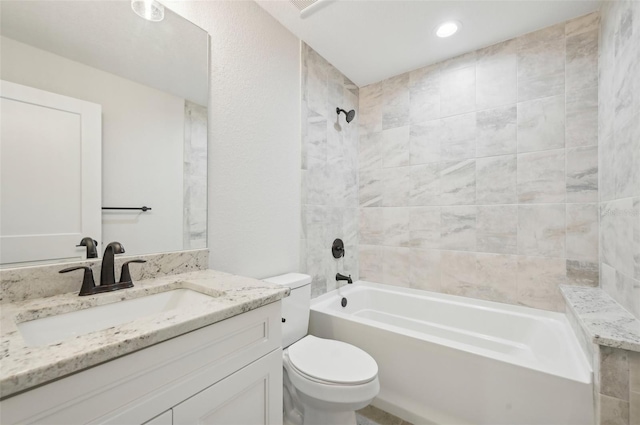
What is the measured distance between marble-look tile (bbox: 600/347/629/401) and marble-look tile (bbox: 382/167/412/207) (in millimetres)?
1497

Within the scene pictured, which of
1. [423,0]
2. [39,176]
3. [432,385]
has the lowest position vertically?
[432,385]

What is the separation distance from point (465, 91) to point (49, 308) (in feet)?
8.72

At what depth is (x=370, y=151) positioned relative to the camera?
2.57 meters

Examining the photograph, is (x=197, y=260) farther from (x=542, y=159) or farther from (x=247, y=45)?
(x=542, y=159)

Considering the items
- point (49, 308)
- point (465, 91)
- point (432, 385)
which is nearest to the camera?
point (49, 308)

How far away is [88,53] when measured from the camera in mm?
1045

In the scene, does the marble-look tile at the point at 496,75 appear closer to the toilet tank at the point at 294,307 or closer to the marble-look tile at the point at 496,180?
the marble-look tile at the point at 496,180

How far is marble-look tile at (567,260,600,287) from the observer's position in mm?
1688

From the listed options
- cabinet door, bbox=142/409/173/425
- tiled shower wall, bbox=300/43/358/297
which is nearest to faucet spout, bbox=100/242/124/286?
cabinet door, bbox=142/409/173/425

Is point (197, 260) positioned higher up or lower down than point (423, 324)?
higher up

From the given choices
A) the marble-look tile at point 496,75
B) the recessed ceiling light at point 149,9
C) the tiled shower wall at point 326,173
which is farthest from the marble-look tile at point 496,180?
the recessed ceiling light at point 149,9

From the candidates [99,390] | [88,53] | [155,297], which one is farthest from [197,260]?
[88,53]

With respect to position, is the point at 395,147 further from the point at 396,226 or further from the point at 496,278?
the point at 496,278

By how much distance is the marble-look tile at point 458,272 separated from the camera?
2.07 meters
